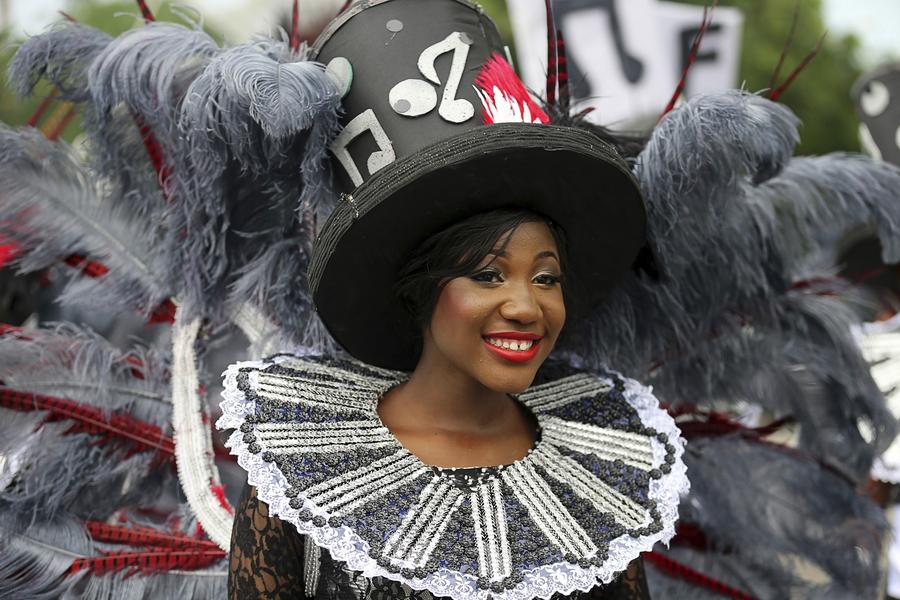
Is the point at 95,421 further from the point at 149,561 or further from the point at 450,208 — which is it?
the point at 450,208

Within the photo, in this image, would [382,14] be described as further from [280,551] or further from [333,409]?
[280,551]

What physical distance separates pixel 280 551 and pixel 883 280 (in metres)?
3.34

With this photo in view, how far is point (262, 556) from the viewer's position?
69.4 inches

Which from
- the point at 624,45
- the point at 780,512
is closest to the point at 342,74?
the point at 780,512

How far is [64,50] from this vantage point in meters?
2.23

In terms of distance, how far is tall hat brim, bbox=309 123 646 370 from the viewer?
5.73 feet

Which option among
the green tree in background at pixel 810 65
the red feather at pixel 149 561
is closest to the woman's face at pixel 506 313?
the red feather at pixel 149 561

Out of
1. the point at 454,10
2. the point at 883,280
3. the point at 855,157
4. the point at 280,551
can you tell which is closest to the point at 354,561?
the point at 280,551

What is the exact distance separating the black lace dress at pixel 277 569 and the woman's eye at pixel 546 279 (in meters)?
0.54

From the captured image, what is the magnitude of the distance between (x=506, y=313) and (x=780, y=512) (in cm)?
139

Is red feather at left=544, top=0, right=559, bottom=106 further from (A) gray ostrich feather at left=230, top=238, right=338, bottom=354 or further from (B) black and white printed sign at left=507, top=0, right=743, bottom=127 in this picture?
(B) black and white printed sign at left=507, top=0, right=743, bottom=127

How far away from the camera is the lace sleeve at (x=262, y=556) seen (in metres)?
1.76

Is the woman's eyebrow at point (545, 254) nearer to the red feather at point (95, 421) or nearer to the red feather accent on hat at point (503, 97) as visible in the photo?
the red feather accent on hat at point (503, 97)

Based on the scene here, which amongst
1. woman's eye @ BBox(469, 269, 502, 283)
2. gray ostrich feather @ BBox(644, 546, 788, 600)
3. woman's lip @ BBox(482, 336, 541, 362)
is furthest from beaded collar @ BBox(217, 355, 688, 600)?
gray ostrich feather @ BBox(644, 546, 788, 600)
